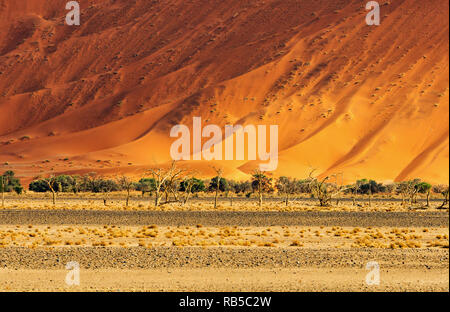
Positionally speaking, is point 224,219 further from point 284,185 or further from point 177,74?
point 177,74

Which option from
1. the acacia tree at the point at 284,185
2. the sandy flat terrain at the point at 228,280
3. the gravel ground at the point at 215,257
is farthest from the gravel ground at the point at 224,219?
the acacia tree at the point at 284,185

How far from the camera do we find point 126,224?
42000mm

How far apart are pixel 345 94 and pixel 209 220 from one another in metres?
53.2

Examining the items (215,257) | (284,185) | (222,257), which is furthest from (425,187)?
(215,257)

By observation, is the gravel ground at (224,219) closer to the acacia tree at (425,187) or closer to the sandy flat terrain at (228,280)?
the acacia tree at (425,187)

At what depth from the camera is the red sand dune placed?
95438 mm

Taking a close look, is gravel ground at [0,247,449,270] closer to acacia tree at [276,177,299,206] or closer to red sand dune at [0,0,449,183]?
red sand dune at [0,0,449,183]

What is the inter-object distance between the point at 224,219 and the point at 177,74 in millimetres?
89767

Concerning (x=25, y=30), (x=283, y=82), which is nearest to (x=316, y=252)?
(x=283, y=82)

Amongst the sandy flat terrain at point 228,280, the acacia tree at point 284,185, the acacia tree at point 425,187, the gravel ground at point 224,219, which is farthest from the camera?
the acacia tree at point 284,185

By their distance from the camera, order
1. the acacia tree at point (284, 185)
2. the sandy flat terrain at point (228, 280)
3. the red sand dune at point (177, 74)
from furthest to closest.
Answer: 1. the red sand dune at point (177, 74)
2. the acacia tree at point (284, 185)
3. the sandy flat terrain at point (228, 280)

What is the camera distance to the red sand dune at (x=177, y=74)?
313 feet

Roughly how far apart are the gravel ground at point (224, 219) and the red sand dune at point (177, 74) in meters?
16.9
